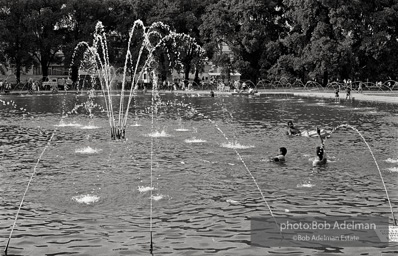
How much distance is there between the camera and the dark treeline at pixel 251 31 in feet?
250

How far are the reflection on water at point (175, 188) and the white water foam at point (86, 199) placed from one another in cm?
3

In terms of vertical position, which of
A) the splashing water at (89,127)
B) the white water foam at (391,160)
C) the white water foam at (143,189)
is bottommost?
the white water foam at (143,189)

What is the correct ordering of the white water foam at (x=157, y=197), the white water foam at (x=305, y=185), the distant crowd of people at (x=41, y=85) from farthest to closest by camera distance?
the distant crowd of people at (x=41, y=85), the white water foam at (x=305, y=185), the white water foam at (x=157, y=197)

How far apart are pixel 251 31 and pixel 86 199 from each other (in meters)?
74.0

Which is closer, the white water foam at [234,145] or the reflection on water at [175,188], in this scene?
the reflection on water at [175,188]

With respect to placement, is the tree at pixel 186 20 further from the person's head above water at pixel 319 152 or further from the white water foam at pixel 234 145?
the person's head above water at pixel 319 152

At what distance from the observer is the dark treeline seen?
76.2 meters

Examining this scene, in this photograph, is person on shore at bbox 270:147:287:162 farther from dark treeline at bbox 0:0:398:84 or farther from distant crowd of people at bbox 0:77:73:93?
distant crowd of people at bbox 0:77:73:93

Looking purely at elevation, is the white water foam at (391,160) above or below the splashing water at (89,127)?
above

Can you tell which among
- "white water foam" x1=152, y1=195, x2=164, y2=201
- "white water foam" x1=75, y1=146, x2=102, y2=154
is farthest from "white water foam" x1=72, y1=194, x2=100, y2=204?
"white water foam" x1=75, y1=146, x2=102, y2=154

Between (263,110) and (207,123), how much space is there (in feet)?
39.0

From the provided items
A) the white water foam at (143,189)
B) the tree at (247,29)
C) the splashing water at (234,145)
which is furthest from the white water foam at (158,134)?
the tree at (247,29)

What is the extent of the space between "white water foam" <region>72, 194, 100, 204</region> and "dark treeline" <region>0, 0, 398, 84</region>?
63.2 metres

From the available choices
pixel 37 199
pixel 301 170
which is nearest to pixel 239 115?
pixel 301 170
